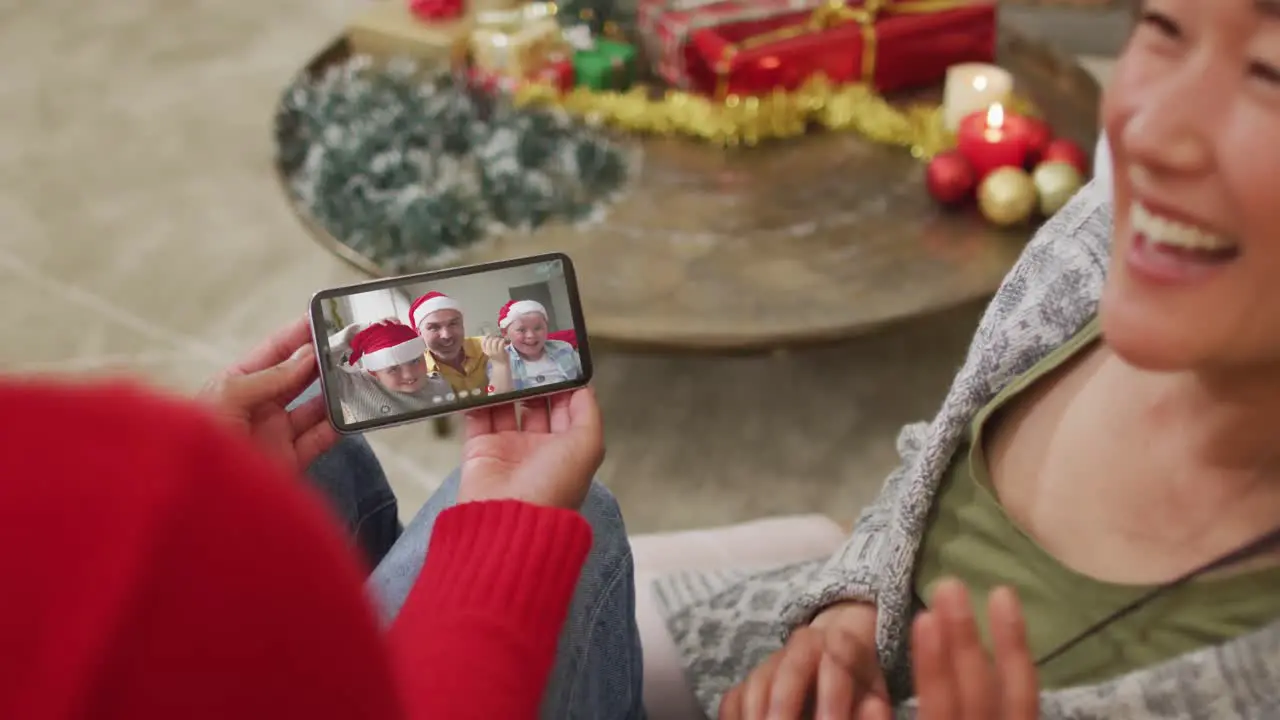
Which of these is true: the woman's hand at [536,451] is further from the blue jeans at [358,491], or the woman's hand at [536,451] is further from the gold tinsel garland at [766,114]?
the gold tinsel garland at [766,114]

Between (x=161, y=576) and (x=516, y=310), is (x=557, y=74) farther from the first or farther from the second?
(x=161, y=576)

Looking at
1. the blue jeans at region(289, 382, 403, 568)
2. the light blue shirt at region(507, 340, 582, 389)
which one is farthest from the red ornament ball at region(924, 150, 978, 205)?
the blue jeans at region(289, 382, 403, 568)

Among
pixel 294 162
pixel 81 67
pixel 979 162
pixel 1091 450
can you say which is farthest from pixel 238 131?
pixel 1091 450

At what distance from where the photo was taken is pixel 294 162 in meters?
1.54

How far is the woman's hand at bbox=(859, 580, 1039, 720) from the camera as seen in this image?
48 centimetres

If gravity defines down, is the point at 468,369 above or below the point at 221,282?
above

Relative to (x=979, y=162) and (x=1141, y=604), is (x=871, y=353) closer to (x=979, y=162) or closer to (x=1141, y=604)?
(x=979, y=162)

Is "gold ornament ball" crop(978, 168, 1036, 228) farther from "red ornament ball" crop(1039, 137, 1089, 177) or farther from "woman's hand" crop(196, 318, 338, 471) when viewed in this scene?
"woman's hand" crop(196, 318, 338, 471)

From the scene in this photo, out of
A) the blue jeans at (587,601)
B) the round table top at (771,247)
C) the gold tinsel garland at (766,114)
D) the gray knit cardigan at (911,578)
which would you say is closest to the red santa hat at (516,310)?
the blue jeans at (587,601)

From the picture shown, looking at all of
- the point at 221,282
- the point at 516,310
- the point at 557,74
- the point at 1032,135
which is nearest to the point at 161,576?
the point at 516,310

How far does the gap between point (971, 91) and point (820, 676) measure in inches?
42.0

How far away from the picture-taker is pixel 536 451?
2.53 feet

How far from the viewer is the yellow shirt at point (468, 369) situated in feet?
2.71

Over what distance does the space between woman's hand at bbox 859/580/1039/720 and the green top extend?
20 cm
